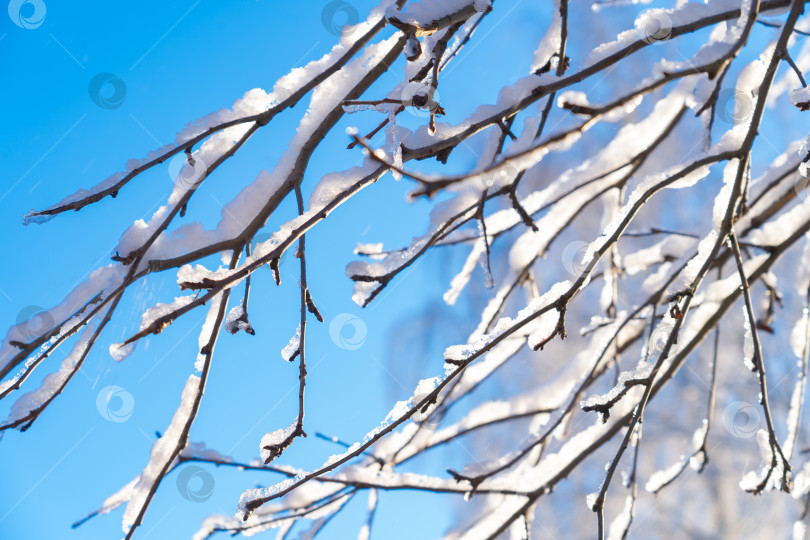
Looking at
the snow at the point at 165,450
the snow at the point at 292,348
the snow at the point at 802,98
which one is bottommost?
the snow at the point at 165,450

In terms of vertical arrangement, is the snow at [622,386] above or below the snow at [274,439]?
above

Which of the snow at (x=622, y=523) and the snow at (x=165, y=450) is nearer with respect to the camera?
the snow at (x=165, y=450)

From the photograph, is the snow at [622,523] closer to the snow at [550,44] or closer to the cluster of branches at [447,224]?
the cluster of branches at [447,224]

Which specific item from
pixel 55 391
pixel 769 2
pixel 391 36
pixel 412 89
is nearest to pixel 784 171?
pixel 769 2

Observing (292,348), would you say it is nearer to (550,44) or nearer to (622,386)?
(622,386)

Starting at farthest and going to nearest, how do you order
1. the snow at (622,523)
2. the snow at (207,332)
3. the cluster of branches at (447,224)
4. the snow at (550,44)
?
1. the snow at (622,523)
2. the snow at (550,44)
3. the snow at (207,332)
4. the cluster of branches at (447,224)

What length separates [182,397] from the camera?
1.16 meters

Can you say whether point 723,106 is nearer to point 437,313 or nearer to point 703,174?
point 703,174

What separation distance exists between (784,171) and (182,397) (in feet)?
5.83

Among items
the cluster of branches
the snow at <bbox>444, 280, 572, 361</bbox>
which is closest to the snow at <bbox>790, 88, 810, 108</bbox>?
the cluster of branches

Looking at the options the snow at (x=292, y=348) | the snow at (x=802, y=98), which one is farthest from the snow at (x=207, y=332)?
the snow at (x=802, y=98)

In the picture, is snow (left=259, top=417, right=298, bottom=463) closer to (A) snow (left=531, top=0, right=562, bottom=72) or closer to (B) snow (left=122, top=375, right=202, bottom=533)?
(B) snow (left=122, top=375, right=202, bottom=533)

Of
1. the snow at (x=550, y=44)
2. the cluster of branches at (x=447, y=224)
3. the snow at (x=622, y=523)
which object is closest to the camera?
the cluster of branches at (x=447, y=224)

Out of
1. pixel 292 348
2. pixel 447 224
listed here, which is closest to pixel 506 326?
pixel 447 224
